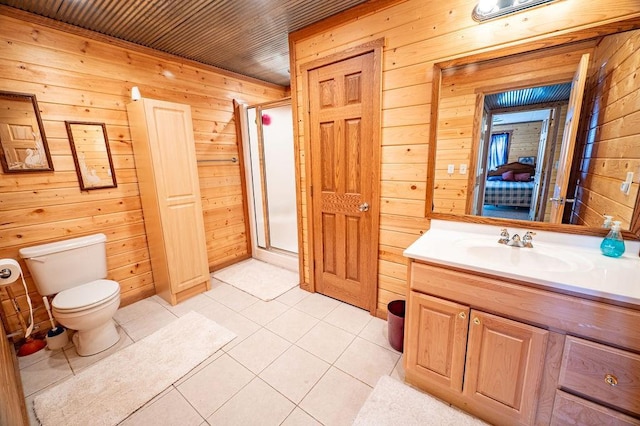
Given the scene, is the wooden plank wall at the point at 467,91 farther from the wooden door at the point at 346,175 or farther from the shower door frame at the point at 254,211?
the shower door frame at the point at 254,211

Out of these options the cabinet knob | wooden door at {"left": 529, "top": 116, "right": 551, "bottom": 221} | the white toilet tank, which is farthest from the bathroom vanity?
the white toilet tank

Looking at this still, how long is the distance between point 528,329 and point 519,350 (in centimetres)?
12

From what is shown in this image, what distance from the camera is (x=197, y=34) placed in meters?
2.22

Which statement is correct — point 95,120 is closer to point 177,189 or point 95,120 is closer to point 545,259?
point 177,189

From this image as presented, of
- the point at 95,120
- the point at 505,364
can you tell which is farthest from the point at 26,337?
the point at 505,364

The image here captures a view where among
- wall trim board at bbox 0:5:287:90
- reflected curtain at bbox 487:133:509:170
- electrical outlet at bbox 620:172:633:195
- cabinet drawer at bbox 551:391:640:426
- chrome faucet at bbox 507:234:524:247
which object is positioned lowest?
cabinet drawer at bbox 551:391:640:426

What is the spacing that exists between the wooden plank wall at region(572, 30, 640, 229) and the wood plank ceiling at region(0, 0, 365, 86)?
4.90 ft

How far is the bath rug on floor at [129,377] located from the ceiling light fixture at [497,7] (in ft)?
8.91

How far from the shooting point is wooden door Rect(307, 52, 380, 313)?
198cm

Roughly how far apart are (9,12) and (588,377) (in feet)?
12.6

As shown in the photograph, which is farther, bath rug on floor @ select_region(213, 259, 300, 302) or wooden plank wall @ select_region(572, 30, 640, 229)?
bath rug on floor @ select_region(213, 259, 300, 302)

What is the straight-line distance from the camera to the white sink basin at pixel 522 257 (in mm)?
1214

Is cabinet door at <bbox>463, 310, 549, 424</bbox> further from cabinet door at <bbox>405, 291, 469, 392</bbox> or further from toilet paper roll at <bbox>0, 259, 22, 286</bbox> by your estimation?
toilet paper roll at <bbox>0, 259, 22, 286</bbox>

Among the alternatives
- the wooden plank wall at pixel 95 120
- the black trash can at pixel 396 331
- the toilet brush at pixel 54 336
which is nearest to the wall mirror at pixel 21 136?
the wooden plank wall at pixel 95 120
